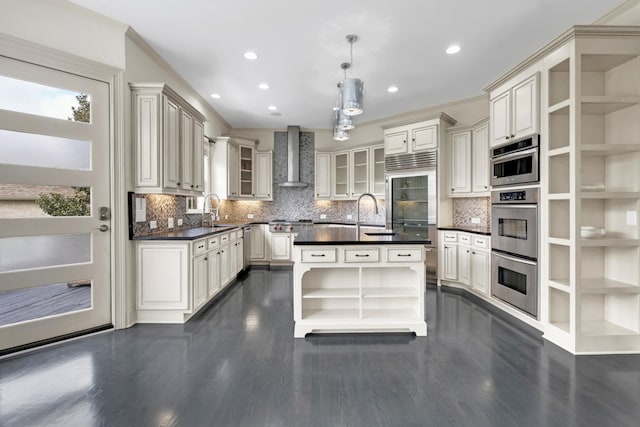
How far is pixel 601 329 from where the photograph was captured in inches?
105

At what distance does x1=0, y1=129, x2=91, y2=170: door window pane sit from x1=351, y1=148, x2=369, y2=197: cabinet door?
14.8 ft

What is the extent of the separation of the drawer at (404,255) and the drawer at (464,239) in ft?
5.96

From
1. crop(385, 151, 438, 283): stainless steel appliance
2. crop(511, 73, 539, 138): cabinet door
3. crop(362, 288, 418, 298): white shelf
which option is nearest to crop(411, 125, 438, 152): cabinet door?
crop(385, 151, 438, 283): stainless steel appliance

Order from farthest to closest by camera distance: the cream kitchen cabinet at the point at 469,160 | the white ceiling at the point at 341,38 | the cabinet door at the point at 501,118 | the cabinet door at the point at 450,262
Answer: the cabinet door at the point at 450,262 < the cream kitchen cabinet at the point at 469,160 < the cabinet door at the point at 501,118 < the white ceiling at the point at 341,38

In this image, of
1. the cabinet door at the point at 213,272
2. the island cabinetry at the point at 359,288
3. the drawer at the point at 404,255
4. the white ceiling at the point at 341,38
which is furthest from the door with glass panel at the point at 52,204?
the drawer at the point at 404,255

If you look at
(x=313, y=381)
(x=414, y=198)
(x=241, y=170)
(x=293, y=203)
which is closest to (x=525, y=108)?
(x=414, y=198)

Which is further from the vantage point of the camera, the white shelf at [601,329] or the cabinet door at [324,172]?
the cabinet door at [324,172]

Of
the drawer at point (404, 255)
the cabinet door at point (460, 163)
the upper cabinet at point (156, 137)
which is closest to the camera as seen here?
the drawer at point (404, 255)

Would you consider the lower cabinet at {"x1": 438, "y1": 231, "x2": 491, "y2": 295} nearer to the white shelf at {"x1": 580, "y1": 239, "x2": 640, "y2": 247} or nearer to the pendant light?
the white shelf at {"x1": 580, "y1": 239, "x2": 640, "y2": 247}

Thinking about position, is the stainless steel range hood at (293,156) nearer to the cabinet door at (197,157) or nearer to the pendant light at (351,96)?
the cabinet door at (197,157)

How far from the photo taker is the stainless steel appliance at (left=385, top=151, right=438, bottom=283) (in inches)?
191

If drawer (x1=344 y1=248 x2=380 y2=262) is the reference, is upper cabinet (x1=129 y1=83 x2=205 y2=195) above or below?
above

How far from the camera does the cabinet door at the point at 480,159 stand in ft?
14.3

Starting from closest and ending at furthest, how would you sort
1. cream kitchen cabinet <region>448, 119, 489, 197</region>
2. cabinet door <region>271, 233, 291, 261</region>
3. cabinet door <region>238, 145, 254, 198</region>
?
cream kitchen cabinet <region>448, 119, 489, 197</region> < cabinet door <region>271, 233, 291, 261</region> < cabinet door <region>238, 145, 254, 198</region>
